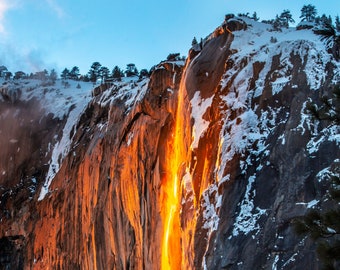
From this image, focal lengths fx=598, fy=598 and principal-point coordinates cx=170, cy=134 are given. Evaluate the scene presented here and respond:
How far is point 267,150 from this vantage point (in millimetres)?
22797

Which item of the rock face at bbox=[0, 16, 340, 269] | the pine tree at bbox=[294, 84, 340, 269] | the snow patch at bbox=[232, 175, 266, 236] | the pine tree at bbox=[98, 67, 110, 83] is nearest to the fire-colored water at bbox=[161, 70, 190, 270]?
the rock face at bbox=[0, 16, 340, 269]

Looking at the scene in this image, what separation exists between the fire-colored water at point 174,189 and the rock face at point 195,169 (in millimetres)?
77

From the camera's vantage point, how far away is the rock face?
21.1 meters

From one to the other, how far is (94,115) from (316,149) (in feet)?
85.3

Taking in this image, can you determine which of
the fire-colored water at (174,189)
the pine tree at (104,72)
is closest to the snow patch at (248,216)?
the fire-colored water at (174,189)

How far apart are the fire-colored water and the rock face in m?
0.08

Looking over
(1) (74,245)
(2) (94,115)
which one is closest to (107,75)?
(2) (94,115)

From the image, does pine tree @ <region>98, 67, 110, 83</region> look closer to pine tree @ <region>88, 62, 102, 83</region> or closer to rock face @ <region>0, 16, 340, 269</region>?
pine tree @ <region>88, 62, 102, 83</region>

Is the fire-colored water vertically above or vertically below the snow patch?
above

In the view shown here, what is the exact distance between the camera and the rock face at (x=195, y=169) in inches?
832

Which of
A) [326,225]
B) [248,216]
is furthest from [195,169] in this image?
[326,225]

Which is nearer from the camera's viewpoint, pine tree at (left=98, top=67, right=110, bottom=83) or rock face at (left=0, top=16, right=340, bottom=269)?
rock face at (left=0, top=16, right=340, bottom=269)

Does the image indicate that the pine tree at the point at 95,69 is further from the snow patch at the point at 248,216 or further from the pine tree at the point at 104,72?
the snow patch at the point at 248,216

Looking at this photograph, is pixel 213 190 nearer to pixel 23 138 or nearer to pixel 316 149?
pixel 316 149
